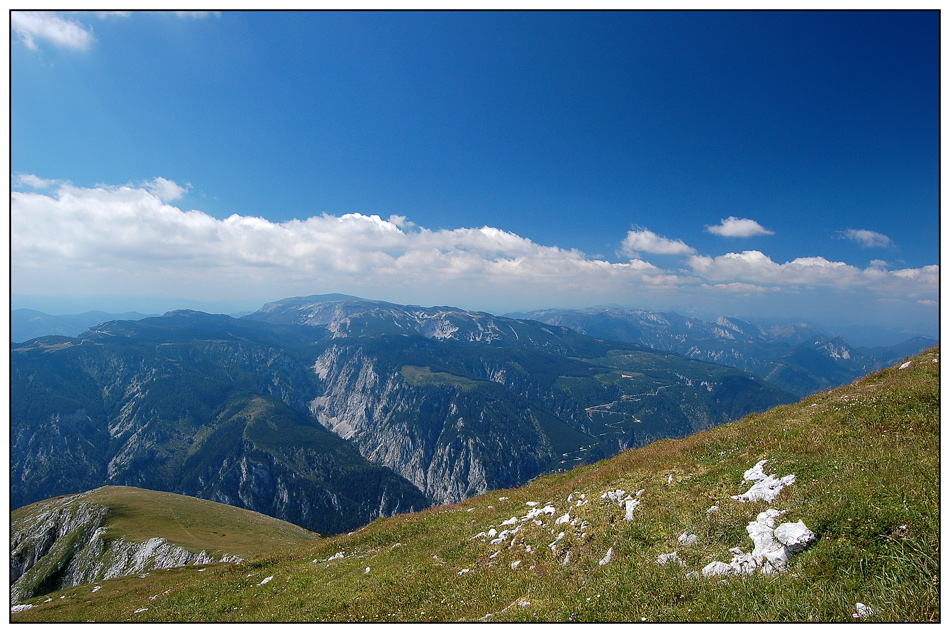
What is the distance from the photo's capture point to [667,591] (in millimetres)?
7438

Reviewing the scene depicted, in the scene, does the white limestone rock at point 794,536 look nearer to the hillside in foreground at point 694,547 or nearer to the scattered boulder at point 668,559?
the hillside in foreground at point 694,547

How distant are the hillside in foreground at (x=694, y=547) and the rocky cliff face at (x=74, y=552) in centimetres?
4402

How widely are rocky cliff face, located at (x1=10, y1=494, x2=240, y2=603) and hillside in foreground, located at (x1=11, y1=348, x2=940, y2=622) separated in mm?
44022

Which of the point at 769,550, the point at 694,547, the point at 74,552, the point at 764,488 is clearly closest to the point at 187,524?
the point at 74,552

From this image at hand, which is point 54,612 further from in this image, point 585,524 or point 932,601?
point 932,601

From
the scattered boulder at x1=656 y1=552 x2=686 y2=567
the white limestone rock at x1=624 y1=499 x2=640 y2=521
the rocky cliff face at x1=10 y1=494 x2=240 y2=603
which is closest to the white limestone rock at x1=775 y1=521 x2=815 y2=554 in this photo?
the scattered boulder at x1=656 y1=552 x2=686 y2=567

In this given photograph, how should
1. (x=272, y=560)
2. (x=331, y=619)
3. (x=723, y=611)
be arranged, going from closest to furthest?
(x=723, y=611) → (x=331, y=619) → (x=272, y=560)

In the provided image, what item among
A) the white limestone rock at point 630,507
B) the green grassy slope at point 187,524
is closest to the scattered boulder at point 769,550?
the white limestone rock at point 630,507

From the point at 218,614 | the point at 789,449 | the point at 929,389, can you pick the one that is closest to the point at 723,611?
the point at 789,449

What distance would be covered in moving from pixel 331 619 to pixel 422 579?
287cm

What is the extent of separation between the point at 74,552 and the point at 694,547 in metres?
107

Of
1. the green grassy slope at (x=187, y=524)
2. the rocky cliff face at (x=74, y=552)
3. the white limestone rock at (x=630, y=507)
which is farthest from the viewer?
the rocky cliff face at (x=74, y=552)

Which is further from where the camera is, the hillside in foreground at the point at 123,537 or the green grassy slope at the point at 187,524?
the hillside in foreground at the point at 123,537

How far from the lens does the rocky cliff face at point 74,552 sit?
5847 centimetres
